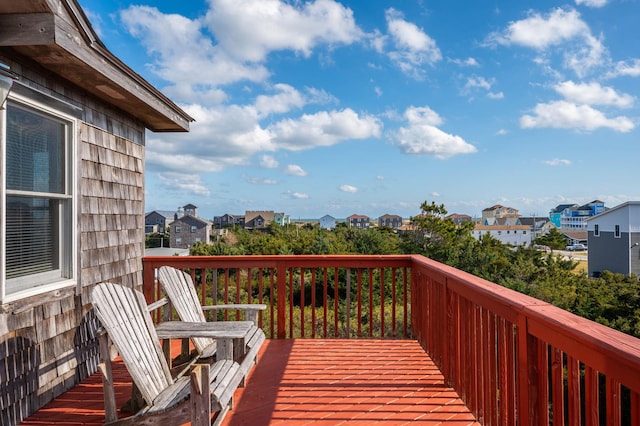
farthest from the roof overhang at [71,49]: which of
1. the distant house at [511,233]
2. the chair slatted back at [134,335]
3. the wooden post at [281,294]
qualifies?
the distant house at [511,233]

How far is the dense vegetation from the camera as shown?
1255cm

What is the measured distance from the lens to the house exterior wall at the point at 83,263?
2.64 metres

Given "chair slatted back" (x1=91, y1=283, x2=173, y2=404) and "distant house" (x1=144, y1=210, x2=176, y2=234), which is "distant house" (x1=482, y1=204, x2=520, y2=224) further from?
"chair slatted back" (x1=91, y1=283, x2=173, y2=404)

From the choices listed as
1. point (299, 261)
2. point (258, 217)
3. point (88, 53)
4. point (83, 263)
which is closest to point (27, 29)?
point (88, 53)

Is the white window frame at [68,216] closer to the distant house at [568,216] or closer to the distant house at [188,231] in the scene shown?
the distant house at [188,231]

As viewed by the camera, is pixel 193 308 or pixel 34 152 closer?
pixel 34 152

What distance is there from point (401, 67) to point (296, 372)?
61.1ft

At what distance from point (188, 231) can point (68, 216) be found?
36824mm

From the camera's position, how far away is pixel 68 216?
3166 mm

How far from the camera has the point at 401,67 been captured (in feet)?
64.4

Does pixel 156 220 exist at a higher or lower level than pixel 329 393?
higher

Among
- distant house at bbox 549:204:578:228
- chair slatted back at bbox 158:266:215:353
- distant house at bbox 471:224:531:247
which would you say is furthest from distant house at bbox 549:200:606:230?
chair slatted back at bbox 158:266:215:353

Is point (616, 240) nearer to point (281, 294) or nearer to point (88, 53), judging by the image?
point (281, 294)

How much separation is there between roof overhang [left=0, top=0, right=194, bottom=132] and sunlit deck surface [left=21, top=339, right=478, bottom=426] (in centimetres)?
234
